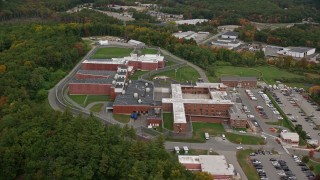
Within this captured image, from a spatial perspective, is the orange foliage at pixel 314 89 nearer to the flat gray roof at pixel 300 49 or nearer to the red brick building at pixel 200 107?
the red brick building at pixel 200 107

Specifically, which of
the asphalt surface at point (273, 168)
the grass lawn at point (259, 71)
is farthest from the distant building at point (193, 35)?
the asphalt surface at point (273, 168)

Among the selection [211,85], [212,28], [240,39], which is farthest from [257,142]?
[212,28]

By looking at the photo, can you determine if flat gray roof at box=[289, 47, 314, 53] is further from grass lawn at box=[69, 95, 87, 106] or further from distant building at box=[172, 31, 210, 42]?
grass lawn at box=[69, 95, 87, 106]

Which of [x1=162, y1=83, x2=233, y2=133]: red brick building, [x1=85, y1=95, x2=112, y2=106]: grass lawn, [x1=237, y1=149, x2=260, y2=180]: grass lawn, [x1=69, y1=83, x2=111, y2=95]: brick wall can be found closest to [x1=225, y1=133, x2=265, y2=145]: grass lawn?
[x1=237, y1=149, x2=260, y2=180]: grass lawn

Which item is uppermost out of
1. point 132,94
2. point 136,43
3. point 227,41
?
point 136,43

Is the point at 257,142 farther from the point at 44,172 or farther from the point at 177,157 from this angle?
the point at 44,172

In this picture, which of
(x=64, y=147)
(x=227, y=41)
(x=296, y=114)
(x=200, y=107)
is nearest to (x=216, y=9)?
(x=227, y=41)

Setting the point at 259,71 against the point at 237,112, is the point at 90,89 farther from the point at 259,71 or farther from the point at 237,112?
the point at 259,71
